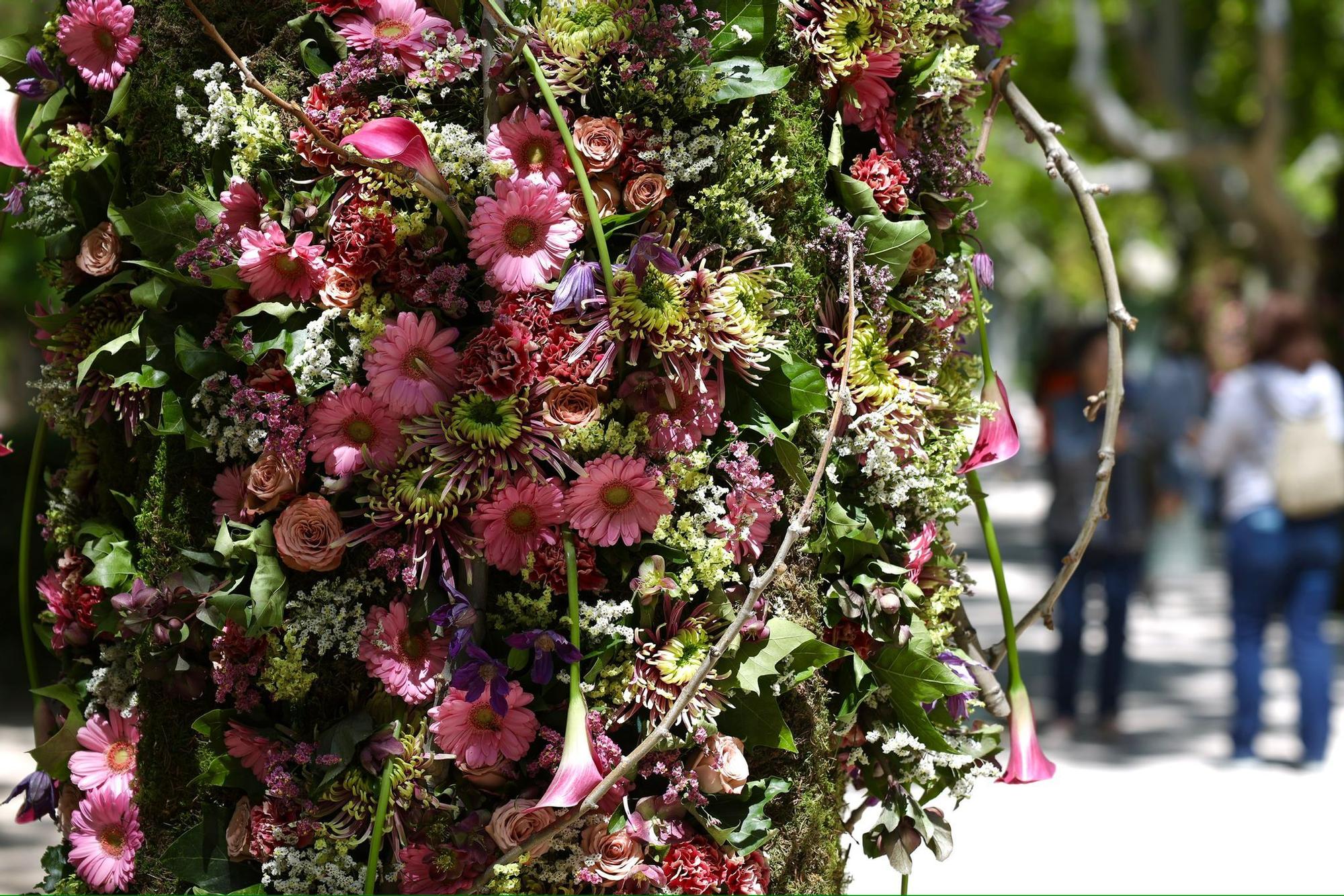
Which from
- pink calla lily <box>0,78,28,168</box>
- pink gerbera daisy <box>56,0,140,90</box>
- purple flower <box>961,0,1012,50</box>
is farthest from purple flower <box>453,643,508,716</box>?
purple flower <box>961,0,1012,50</box>

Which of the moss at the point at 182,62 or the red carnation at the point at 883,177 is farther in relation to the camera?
the red carnation at the point at 883,177

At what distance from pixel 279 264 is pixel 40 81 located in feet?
2.07

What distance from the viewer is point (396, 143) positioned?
1693 mm

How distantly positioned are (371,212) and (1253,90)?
2082 centimetres

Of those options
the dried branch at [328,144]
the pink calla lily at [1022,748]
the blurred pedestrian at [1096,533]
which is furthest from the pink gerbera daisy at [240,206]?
the blurred pedestrian at [1096,533]

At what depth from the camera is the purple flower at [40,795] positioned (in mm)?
2162

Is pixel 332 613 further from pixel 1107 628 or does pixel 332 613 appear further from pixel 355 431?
pixel 1107 628

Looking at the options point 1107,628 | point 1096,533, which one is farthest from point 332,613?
point 1107,628

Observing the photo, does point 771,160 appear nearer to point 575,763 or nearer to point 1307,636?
point 575,763

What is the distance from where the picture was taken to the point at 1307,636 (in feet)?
22.5

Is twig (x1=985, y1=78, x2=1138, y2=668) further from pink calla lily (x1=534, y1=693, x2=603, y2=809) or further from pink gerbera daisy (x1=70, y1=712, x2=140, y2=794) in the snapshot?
pink gerbera daisy (x1=70, y1=712, x2=140, y2=794)

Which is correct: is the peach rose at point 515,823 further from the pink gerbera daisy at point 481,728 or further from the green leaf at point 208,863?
the green leaf at point 208,863

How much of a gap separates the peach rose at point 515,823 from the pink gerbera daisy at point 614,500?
38 cm

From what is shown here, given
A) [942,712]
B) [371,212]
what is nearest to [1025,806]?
[942,712]
